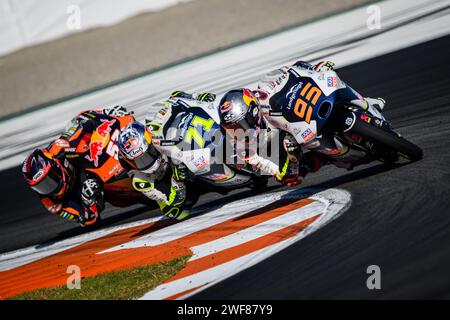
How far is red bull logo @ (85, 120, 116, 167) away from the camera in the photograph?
8.70 metres

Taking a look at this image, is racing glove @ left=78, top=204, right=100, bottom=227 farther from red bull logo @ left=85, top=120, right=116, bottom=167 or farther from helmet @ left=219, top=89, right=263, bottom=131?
helmet @ left=219, top=89, right=263, bottom=131

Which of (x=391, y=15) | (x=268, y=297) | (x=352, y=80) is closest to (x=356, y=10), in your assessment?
(x=391, y=15)

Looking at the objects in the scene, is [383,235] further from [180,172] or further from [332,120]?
[180,172]

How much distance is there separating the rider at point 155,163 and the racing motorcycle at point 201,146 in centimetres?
7

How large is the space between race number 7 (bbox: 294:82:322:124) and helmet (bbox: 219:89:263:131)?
0.43 meters

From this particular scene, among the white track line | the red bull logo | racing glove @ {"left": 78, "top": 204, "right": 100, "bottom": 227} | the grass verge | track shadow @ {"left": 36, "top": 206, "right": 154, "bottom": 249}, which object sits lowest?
the grass verge

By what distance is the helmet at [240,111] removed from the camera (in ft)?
20.9

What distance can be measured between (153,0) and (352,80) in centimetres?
1217

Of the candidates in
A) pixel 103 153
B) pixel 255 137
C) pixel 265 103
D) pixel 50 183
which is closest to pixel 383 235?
pixel 255 137

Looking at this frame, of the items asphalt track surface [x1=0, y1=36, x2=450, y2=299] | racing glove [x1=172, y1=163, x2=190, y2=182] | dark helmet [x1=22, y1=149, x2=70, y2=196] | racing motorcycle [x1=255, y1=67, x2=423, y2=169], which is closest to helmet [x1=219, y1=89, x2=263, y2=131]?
racing motorcycle [x1=255, y1=67, x2=423, y2=169]

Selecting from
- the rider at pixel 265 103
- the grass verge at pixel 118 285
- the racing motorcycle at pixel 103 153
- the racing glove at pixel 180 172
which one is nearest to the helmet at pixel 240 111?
the rider at pixel 265 103

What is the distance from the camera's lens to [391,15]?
1570 centimetres

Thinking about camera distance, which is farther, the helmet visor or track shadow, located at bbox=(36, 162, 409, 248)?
the helmet visor

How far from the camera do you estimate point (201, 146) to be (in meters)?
7.38
